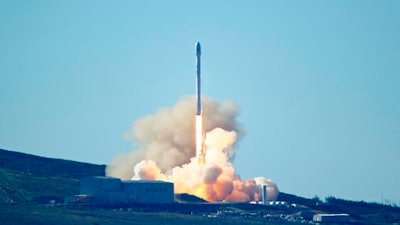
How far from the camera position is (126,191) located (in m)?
184

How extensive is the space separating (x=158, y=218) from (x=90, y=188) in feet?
63.0

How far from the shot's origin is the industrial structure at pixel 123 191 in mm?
181750

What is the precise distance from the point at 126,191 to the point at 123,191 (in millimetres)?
454

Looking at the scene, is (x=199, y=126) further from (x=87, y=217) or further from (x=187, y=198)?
(x=87, y=217)

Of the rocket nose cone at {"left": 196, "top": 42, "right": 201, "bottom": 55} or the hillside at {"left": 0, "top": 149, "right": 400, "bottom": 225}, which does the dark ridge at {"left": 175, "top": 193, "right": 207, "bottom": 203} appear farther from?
the rocket nose cone at {"left": 196, "top": 42, "right": 201, "bottom": 55}

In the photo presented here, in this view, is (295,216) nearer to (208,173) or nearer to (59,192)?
(208,173)

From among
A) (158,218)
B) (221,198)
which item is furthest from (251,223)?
(221,198)

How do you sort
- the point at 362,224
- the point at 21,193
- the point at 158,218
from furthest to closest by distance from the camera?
the point at 21,193 → the point at 362,224 → the point at 158,218

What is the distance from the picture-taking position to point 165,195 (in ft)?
605

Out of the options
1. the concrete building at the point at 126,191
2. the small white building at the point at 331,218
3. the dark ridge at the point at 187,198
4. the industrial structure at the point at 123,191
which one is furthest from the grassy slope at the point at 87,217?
the dark ridge at the point at 187,198

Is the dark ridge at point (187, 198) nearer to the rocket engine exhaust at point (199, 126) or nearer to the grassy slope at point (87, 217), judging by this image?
the rocket engine exhaust at point (199, 126)

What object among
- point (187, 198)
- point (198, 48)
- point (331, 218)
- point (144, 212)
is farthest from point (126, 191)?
point (331, 218)

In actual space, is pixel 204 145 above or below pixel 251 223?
above

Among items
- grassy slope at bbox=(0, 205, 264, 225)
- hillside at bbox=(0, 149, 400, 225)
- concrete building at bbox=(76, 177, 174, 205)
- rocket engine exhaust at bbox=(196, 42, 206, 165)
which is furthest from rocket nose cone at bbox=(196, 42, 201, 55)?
grassy slope at bbox=(0, 205, 264, 225)
